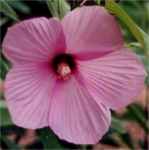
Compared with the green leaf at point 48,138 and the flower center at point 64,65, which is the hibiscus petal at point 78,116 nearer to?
the flower center at point 64,65

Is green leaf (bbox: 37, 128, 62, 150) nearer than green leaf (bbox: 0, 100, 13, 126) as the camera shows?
Yes

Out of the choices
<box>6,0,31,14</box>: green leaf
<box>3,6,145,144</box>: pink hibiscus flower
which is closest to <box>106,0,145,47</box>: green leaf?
<box>3,6,145,144</box>: pink hibiscus flower

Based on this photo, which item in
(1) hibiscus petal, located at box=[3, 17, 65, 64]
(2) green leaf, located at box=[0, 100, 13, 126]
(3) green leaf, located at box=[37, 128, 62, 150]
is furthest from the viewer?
(2) green leaf, located at box=[0, 100, 13, 126]

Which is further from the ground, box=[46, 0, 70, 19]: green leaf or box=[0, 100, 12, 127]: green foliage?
box=[46, 0, 70, 19]: green leaf

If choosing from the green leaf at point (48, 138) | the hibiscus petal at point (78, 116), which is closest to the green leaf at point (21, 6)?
the green leaf at point (48, 138)

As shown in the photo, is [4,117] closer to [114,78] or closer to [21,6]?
[21,6]

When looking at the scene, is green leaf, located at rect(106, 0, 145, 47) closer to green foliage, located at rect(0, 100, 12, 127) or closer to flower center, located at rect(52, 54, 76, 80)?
flower center, located at rect(52, 54, 76, 80)

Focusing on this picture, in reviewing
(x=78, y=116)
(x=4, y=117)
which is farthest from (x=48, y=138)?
(x=4, y=117)
